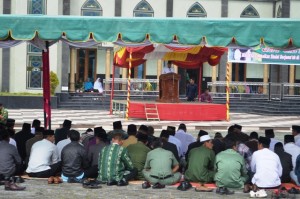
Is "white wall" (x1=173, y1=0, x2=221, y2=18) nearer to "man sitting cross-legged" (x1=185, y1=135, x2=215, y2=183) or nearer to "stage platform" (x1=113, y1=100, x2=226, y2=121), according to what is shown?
"stage platform" (x1=113, y1=100, x2=226, y2=121)

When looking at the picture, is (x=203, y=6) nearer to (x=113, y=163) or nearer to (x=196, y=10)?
(x=196, y=10)

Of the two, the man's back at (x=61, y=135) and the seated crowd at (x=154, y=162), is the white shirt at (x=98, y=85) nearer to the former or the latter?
the man's back at (x=61, y=135)

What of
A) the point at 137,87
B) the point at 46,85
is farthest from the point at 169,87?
the point at 46,85

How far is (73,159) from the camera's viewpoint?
10867 millimetres

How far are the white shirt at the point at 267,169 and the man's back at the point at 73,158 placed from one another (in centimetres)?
299

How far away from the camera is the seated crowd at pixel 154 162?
10.3 metres

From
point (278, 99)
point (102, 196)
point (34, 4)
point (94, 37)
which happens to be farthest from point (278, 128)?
point (34, 4)

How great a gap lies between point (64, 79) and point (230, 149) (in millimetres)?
24208

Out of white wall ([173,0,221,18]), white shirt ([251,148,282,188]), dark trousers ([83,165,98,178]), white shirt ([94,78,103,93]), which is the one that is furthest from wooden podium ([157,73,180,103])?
white shirt ([251,148,282,188])

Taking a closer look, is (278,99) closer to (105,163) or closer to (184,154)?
(184,154)

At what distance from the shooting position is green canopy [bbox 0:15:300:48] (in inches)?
464

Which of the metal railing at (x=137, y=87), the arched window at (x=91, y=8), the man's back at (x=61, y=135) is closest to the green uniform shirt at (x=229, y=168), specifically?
the man's back at (x=61, y=135)

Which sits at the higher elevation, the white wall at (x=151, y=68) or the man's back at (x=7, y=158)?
the white wall at (x=151, y=68)

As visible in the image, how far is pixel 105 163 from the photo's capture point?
34.3 feet
